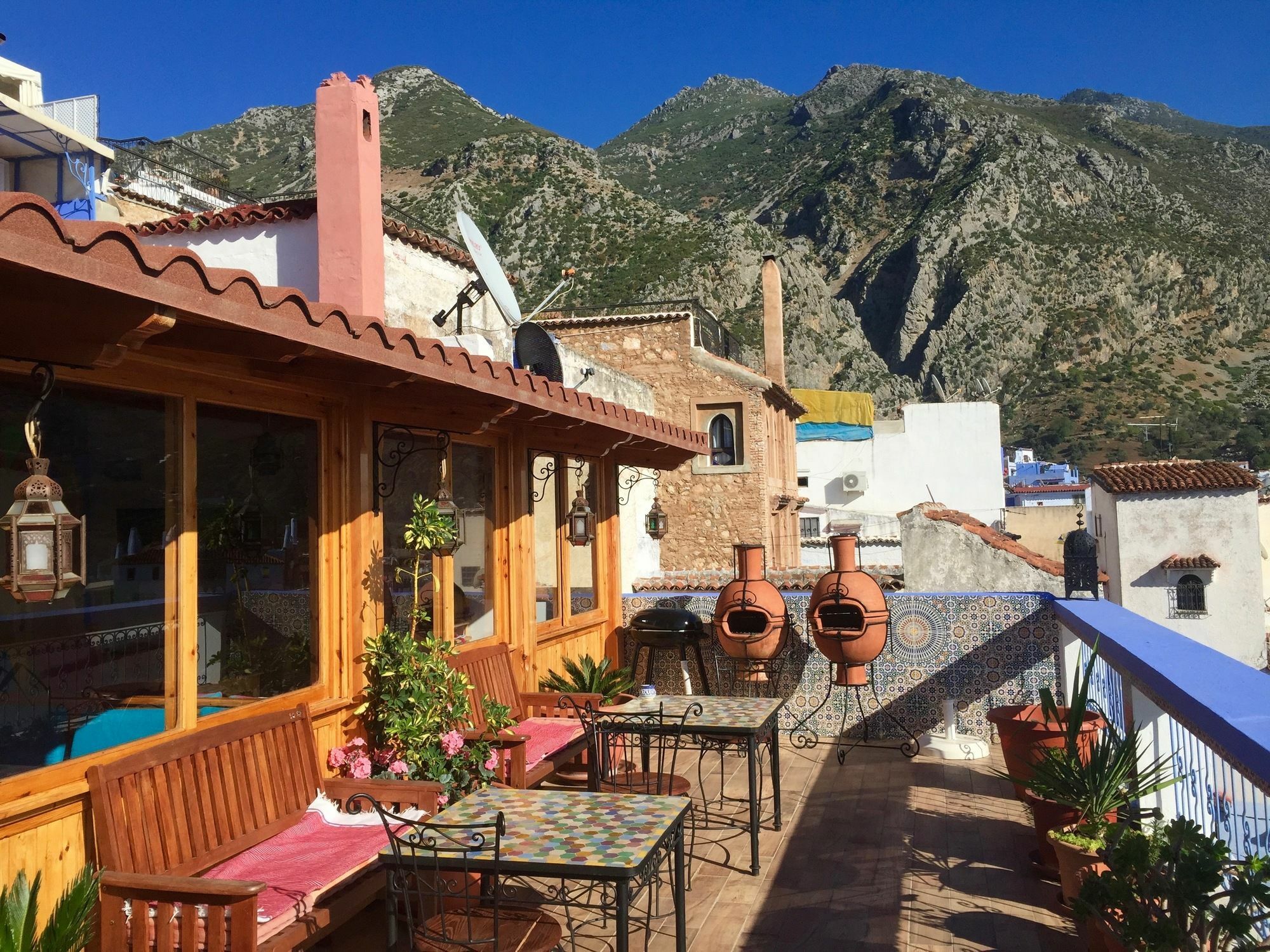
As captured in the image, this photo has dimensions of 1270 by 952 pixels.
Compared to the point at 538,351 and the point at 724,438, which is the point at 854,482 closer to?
the point at 724,438

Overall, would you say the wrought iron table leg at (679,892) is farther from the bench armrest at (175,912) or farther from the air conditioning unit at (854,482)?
the air conditioning unit at (854,482)

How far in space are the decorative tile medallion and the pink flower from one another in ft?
2.57

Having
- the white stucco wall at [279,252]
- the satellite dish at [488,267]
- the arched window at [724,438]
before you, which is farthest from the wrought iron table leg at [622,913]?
the arched window at [724,438]

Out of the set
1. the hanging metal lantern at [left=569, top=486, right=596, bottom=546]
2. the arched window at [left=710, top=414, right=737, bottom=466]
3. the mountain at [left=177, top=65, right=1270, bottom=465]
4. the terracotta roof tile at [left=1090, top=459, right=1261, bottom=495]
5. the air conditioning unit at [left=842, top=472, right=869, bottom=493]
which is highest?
the mountain at [left=177, top=65, right=1270, bottom=465]

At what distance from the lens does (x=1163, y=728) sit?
4.81 meters

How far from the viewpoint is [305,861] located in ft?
12.2

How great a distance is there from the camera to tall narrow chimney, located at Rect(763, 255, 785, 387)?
A: 22.5 metres

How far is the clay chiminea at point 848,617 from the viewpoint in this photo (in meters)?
7.03

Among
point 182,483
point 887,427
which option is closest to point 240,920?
point 182,483

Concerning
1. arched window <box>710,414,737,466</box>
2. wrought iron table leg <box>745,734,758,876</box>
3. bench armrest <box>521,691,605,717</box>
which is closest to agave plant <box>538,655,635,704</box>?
bench armrest <box>521,691,605,717</box>

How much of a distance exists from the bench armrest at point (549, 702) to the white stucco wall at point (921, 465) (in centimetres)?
2673

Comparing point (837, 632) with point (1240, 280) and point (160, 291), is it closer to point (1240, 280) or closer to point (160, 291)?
point (160, 291)

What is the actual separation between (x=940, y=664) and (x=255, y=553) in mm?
5280

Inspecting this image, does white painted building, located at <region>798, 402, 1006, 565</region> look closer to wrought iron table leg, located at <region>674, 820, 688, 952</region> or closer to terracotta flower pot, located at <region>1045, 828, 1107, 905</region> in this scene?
terracotta flower pot, located at <region>1045, 828, 1107, 905</region>
